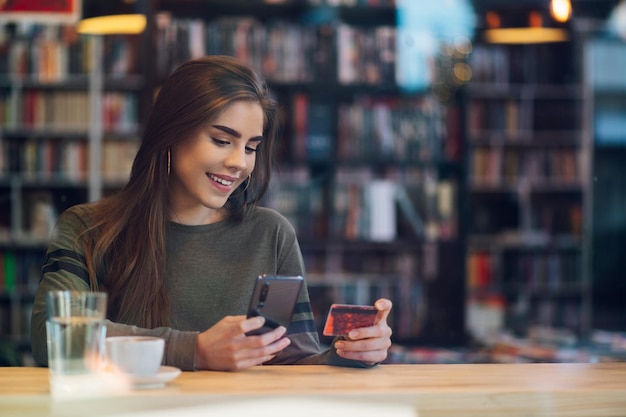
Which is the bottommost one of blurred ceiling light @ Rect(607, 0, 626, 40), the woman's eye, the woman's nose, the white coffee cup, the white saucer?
the white saucer

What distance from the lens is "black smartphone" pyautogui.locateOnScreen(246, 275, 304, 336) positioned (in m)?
1.47

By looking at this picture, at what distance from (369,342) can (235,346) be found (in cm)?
25

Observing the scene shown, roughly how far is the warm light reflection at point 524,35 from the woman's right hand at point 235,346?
4938 mm

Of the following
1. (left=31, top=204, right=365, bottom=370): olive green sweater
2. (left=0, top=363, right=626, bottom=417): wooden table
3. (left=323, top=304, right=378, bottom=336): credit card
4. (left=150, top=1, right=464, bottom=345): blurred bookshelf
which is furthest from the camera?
(left=150, top=1, right=464, bottom=345): blurred bookshelf

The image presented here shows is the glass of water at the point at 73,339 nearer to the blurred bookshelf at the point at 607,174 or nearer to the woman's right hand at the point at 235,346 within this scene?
the woman's right hand at the point at 235,346

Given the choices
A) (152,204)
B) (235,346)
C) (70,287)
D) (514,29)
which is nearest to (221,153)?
(152,204)

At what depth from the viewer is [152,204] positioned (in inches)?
76.7

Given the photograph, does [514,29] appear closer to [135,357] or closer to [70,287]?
[70,287]

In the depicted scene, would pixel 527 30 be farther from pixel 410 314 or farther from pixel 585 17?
pixel 410 314

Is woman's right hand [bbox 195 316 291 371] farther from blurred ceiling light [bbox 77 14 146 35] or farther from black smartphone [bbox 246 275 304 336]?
blurred ceiling light [bbox 77 14 146 35]

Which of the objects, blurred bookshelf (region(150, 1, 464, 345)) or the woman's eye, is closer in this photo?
the woman's eye

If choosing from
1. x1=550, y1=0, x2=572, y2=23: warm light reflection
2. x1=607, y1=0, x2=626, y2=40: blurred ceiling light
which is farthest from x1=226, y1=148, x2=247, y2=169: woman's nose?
x1=607, y1=0, x2=626, y2=40: blurred ceiling light

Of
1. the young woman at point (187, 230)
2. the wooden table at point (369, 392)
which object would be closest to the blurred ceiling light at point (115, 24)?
the young woman at point (187, 230)

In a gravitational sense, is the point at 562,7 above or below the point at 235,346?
above
